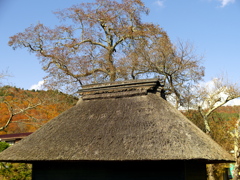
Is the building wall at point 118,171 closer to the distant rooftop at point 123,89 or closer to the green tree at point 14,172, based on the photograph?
the distant rooftop at point 123,89

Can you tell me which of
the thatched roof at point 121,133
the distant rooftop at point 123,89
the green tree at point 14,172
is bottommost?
the green tree at point 14,172

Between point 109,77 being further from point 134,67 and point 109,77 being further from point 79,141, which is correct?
point 79,141

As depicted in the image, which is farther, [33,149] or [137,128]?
[33,149]

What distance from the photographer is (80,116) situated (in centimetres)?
955

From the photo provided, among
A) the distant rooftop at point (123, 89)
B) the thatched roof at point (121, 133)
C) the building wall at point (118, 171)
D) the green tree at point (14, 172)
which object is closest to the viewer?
the thatched roof at point (121, 133)

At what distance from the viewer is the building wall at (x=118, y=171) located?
7625 millimetres

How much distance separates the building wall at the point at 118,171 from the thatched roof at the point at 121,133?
0.72 metres

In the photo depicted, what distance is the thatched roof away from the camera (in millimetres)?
7285

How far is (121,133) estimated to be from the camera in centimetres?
806

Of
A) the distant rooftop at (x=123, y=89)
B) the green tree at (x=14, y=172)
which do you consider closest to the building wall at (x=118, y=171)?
the distant rooftop at (x=123, y=89)

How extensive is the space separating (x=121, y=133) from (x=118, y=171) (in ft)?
3.60

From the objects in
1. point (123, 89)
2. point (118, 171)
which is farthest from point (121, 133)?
point (123, 89)

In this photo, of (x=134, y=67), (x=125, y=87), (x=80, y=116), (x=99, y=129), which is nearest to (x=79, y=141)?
(x=99, y=129)

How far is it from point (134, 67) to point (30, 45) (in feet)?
26.8
